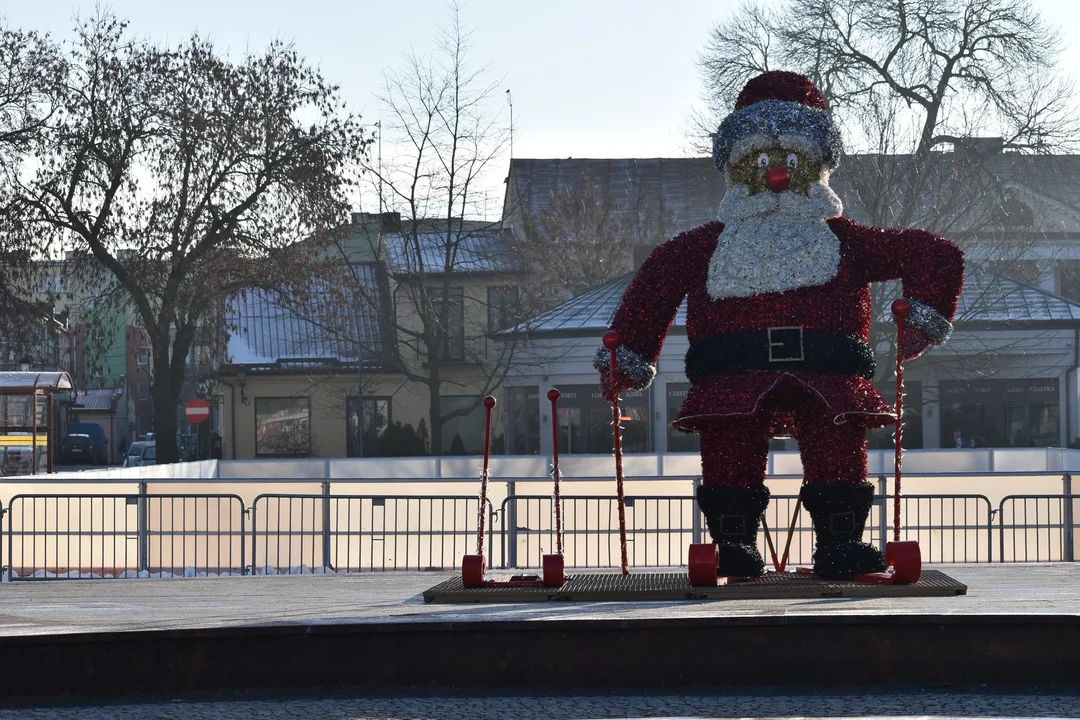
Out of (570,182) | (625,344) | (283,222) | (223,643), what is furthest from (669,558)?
(570,182)

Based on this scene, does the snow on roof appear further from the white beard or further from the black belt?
the black belt

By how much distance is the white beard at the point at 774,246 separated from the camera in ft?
30.3

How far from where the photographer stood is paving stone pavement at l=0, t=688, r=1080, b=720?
666 centimetres

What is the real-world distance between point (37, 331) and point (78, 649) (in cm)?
2620

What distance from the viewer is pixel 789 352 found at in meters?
9.13

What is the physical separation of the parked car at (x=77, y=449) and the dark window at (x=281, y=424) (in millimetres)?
10381

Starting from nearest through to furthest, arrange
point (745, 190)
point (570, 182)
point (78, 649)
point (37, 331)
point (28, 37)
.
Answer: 1. point (78, 649)
2. point (745, 190)
3. point (28, 37)
4. point (37, 331)
5. point (570, 182)

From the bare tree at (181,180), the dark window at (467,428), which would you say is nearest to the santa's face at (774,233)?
the bare tree at (181,180)

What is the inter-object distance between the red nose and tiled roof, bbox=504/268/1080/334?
28857 mm

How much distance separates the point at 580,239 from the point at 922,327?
41.4 m

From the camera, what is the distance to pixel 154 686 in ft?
24.1

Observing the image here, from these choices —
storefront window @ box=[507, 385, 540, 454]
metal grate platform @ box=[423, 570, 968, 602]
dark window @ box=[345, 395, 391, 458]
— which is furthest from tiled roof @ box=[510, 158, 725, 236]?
metal grate platform @ box=[423, 570, 968, 602]

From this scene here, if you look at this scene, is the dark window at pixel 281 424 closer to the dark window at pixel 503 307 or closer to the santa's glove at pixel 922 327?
the dark window at pixel 503 307

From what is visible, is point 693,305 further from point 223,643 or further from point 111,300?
→ point 111,300
